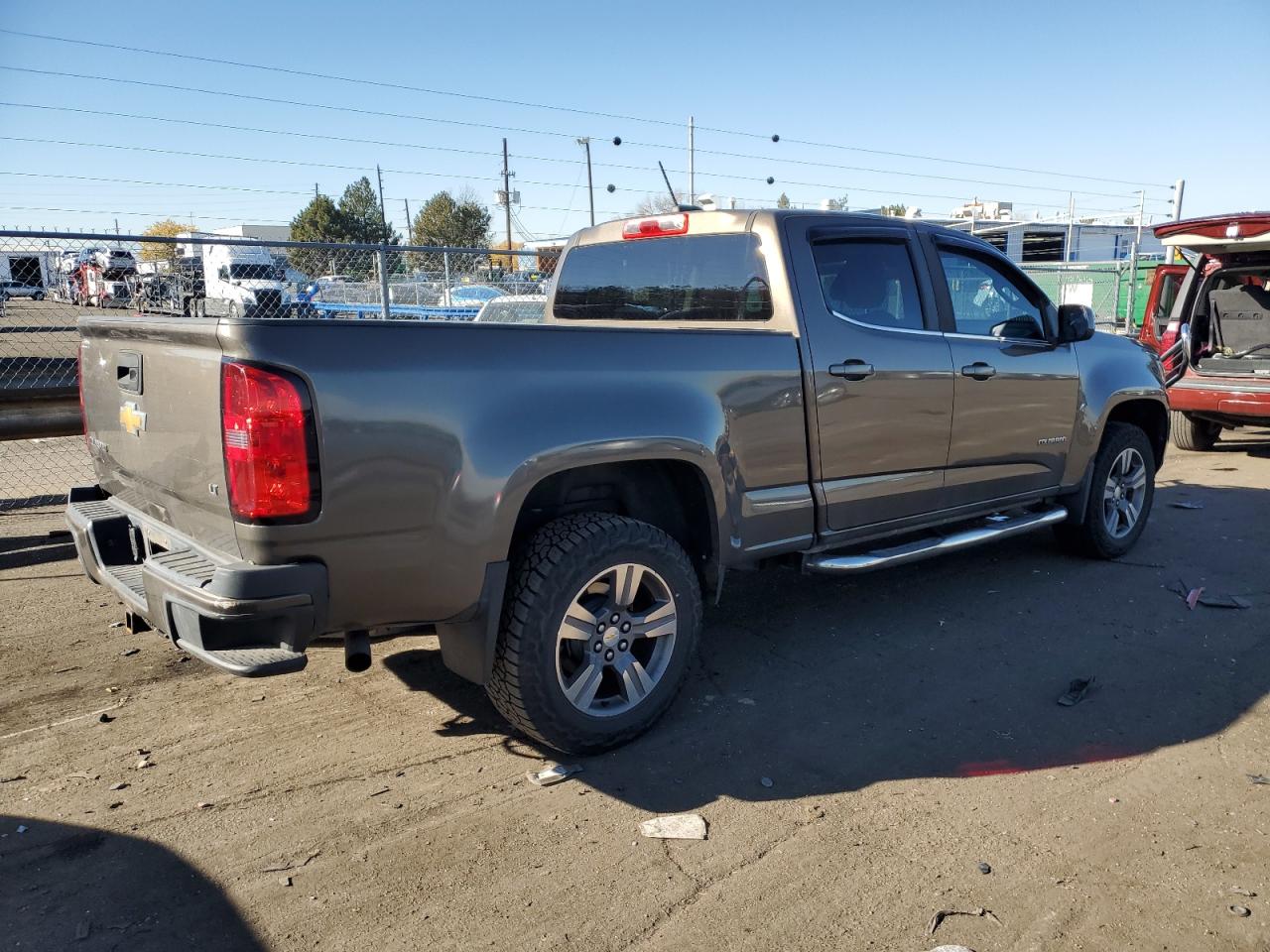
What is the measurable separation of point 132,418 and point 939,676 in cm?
342

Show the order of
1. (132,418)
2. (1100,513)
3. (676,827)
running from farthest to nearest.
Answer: (1100,513), (132,418), (676,827)

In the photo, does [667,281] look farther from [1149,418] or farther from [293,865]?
[1149,418]

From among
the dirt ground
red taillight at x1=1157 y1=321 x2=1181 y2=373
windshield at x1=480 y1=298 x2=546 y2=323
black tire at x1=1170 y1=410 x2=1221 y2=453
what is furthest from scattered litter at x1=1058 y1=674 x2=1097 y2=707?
A: black tire at x1=1170 y1=410 x2=1221 y2=453

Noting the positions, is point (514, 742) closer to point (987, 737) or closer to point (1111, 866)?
point (987, 737)

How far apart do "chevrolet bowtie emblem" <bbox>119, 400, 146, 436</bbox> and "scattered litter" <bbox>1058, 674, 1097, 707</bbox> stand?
146 inches

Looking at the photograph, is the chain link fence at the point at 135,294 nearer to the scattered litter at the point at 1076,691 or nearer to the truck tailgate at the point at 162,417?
the truck tailgate at the point at 162,417

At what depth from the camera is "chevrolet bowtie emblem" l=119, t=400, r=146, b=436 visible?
3320 millimetres

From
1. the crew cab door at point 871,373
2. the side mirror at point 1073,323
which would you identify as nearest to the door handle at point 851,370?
the crew cab door at point 871,373

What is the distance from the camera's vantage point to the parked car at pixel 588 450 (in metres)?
2.76

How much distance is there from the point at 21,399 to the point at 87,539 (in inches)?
117

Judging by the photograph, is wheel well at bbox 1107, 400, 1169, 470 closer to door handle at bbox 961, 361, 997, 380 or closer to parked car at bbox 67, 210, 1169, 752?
parked car at bbox 67, 210, 1169, 752

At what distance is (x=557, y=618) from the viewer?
3.26 m

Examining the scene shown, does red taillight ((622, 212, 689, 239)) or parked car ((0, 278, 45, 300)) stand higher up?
red taillight ((622, 212, 689, 239))

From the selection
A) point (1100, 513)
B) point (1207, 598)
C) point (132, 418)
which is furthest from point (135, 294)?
point (1207, 598)
